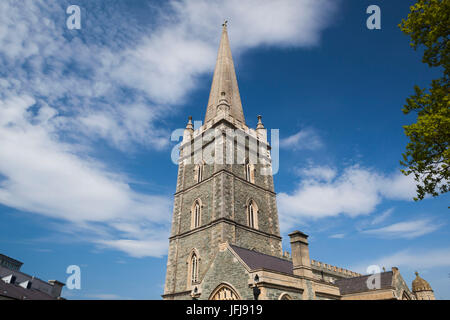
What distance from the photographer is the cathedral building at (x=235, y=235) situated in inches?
565

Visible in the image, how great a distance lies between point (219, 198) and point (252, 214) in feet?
13.6

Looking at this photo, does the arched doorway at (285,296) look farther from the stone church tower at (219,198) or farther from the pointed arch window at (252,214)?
the pointed arch window at (252,214)

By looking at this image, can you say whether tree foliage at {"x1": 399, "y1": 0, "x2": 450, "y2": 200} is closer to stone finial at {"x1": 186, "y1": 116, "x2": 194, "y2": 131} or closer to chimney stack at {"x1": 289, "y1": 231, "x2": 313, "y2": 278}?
chimney stack at {"x1": 289, "y1": 231, "x2": 313, "y2": 278}

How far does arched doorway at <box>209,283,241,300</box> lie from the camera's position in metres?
13.9

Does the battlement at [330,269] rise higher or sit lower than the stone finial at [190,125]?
→ lower

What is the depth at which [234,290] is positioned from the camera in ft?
45.1

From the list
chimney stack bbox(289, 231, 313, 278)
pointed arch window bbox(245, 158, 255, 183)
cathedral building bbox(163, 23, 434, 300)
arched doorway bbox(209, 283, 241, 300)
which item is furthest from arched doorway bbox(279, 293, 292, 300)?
pointed arch window bbox(245, 158, 255, 183)

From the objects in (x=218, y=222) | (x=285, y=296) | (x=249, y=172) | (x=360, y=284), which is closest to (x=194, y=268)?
(x=218, y=222)

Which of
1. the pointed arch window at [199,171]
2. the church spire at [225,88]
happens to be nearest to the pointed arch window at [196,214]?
the pointed arch window at [199,171]

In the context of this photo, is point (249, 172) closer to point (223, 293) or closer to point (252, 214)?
point (252, 214)

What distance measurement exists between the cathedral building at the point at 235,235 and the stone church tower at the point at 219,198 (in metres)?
0.08

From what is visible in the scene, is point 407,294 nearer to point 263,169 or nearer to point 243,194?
point 243,194
